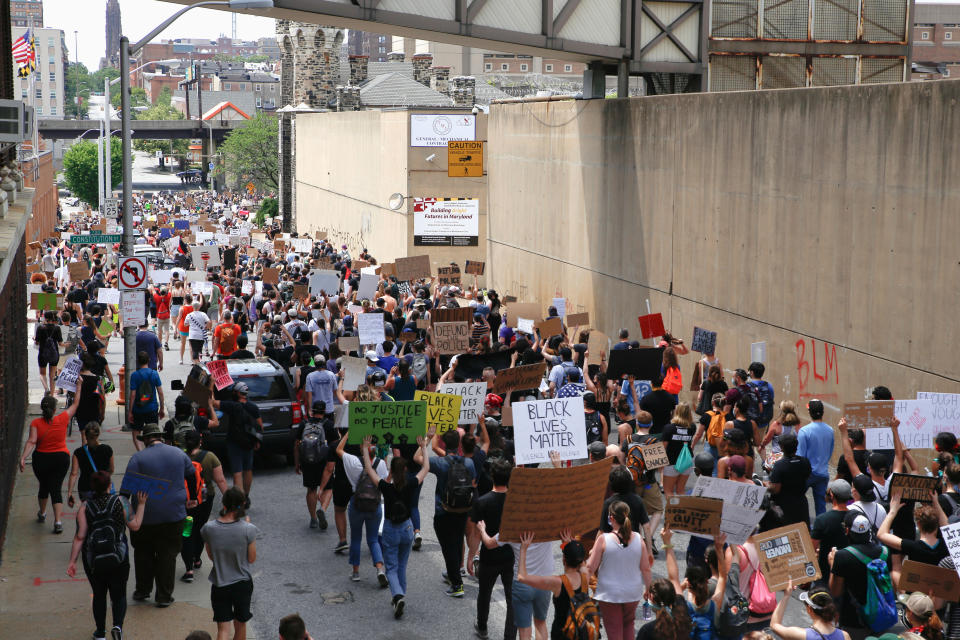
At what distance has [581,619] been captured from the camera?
25.0 ft

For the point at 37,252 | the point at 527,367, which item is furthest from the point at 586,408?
the point at 37,252

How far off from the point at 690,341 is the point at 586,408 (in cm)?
731

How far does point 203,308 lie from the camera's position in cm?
2420

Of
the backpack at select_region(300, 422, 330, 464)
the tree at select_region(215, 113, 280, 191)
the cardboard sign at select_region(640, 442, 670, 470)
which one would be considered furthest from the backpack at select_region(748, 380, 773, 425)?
the tree at select_region(215, 113, 280, 191)

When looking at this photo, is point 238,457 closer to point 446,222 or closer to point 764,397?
point 764,397

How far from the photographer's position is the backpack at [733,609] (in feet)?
24.8

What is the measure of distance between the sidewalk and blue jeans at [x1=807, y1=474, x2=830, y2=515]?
5.71 meters

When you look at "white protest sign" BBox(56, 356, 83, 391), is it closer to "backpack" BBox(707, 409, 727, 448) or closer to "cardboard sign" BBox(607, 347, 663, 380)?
"cardboard sign" BBox(607, 347, 663, 380)

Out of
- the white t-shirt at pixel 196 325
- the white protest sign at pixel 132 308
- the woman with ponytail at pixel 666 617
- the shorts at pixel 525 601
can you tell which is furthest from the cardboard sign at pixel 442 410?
the white t-shirt at pixel 196 325

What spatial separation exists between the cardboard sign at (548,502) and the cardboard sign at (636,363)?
5.54 m

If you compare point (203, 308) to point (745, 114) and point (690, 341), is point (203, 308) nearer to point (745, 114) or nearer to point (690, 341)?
point (690, 341)

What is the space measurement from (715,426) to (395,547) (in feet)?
13.5

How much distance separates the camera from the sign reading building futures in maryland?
3819 centimetres

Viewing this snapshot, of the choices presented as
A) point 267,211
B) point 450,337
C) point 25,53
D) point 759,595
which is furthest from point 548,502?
point 267,211
